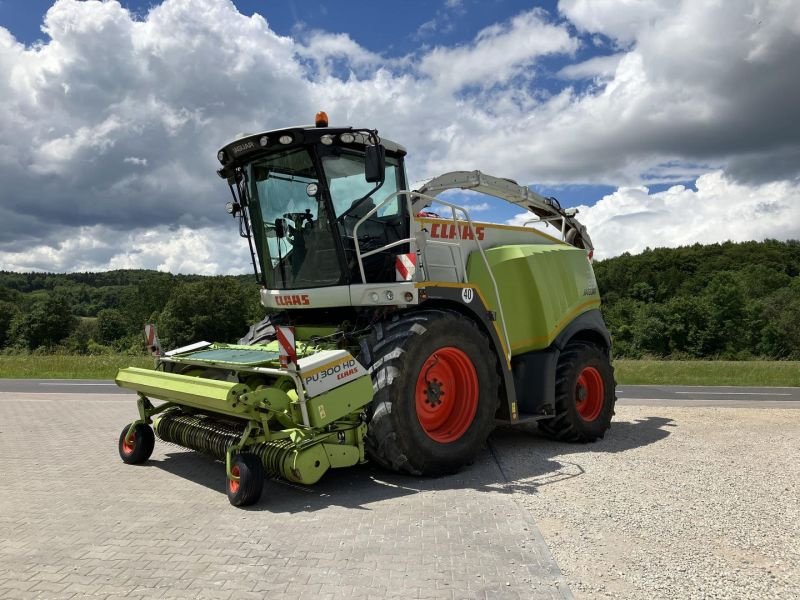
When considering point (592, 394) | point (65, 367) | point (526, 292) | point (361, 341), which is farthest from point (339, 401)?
point (65, 367)

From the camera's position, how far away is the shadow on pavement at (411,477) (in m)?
5.45

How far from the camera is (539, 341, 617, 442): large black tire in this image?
309 inches

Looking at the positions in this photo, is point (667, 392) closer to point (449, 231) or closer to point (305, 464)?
point (449, 231)

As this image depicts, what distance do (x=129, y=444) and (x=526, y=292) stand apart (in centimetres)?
497

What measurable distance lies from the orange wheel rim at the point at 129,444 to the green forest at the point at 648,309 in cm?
3974

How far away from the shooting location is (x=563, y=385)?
25.8 feet

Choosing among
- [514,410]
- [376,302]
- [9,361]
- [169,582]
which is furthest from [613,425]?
[9,361]

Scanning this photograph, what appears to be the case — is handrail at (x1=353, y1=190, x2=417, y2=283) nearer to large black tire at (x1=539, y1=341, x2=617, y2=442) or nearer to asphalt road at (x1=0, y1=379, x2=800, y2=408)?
large black tire at (x1=539, y1=341, x2=617, y2=442)

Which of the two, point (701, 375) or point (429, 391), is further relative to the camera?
point (701, 375)

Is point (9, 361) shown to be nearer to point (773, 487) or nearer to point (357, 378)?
point (357, 378)

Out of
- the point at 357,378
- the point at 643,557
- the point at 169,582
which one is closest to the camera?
the point at 169,582

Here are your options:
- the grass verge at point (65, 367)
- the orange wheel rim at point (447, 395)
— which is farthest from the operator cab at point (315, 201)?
the grass verge at point (65, 367)

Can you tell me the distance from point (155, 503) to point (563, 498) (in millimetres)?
3523

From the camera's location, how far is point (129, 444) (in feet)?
22.7
